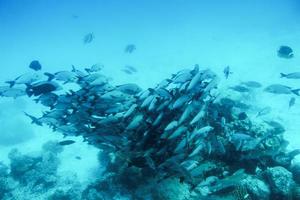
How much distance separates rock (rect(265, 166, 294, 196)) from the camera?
22.1ft

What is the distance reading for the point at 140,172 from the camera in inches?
258

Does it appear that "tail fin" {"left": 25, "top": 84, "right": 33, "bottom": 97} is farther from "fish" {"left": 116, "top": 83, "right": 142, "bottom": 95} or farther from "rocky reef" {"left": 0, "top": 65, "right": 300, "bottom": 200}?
"fish" {"left": 116, "top": 83, "right": 142, "bottom": 95}

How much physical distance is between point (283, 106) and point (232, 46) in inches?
853

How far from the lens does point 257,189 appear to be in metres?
6.79

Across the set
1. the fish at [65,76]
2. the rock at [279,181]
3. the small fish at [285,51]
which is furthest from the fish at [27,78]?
the small fish at [285,51]

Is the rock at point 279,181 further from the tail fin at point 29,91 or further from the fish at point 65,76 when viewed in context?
the tail fin at point 29,91

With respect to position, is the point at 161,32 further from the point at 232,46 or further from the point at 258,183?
the point at 258,183

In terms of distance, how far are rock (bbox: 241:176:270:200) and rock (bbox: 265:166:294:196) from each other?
0.16 metres

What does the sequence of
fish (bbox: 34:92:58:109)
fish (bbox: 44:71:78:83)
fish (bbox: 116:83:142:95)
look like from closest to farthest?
1. fish (bbox: 116:83:142:95)
2. fish (bbox: 34:92:58:109)
3. fish (bbox: 44:71:78:83)

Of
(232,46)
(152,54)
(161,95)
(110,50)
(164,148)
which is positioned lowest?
(110,50)

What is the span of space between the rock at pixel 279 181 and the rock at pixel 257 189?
158 mm

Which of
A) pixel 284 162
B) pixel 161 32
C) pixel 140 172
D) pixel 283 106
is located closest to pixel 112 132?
pixel 140 172

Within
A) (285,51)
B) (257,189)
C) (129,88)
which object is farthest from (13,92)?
(285,51)

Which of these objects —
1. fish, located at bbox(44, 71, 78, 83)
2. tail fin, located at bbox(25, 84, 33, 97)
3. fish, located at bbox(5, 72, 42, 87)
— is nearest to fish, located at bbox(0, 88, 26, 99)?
fish, located at bbox(5, 72, 42, 87)
